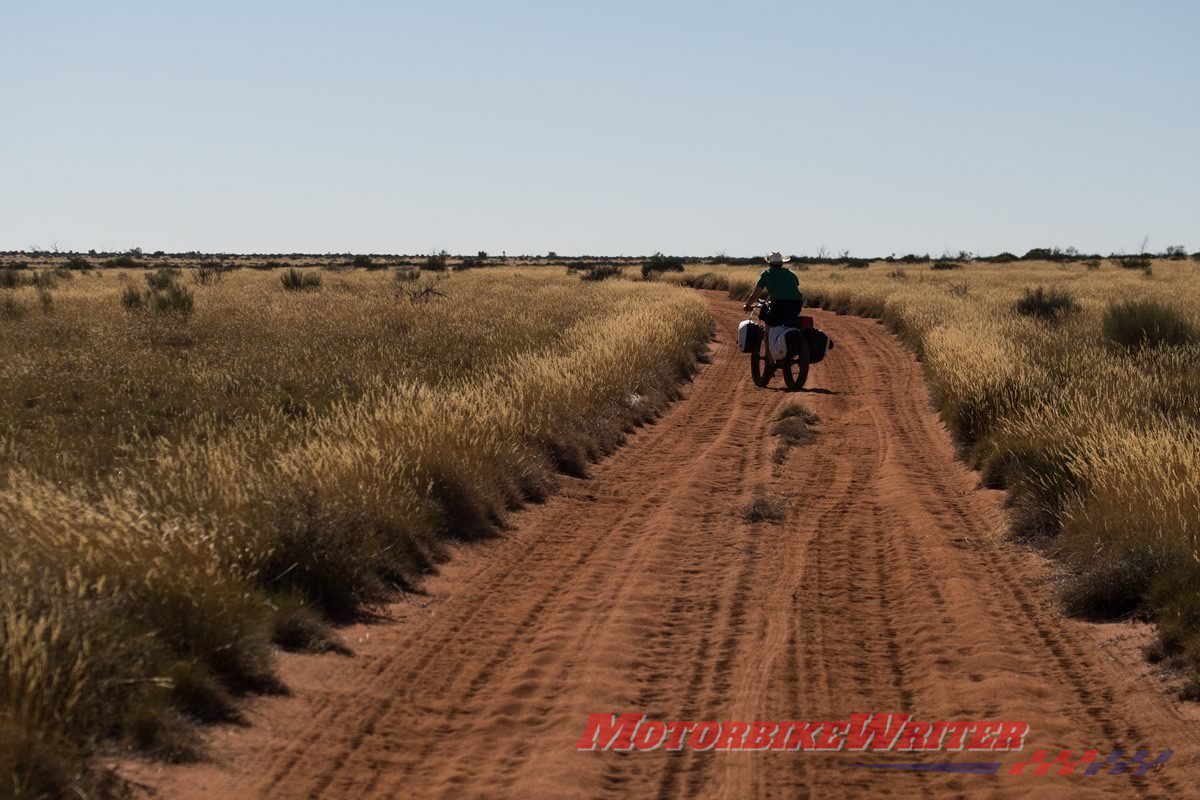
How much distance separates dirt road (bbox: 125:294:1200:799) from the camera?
5000mm

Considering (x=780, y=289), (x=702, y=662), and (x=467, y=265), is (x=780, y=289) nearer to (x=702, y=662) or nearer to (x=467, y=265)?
(x=702, y=662)

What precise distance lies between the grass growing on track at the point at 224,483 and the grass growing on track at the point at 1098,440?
4.62m

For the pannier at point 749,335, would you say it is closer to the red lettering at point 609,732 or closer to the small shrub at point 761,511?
the small shrub at point 761,511

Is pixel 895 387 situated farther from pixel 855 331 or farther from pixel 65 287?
pixel 65 287

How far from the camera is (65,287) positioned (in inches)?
1570

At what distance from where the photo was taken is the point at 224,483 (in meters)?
8.18

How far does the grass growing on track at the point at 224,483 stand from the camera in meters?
5.03

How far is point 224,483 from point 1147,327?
17131 mm

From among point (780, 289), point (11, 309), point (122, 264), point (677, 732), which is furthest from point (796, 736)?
point (122, 264)

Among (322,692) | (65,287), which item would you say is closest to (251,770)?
(322,692)

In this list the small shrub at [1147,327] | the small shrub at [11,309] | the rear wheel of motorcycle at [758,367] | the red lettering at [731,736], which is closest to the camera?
the red lettering at [731,736]

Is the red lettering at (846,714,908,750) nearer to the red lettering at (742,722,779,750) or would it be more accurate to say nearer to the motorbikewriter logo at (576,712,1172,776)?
the motorbikewriter logo at (576,712,1172,776)

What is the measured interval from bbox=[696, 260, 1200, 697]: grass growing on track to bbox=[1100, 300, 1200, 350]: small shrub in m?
0.03

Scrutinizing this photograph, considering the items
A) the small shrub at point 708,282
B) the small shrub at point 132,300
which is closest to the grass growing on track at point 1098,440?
the small shrub at point 132,300
